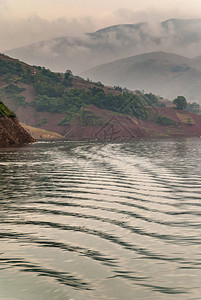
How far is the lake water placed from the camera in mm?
9680

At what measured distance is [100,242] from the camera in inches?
523

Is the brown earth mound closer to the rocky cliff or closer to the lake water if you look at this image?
the rocky cliff

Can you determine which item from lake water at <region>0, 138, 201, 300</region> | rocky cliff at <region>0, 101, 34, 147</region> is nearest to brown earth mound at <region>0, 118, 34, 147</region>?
rocky cliff at <region>0, 101, 34, 147</region>

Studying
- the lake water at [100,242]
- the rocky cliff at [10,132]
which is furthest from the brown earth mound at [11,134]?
the lake water at [100,242]

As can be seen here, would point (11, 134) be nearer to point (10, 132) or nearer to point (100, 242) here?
point (10, 132)

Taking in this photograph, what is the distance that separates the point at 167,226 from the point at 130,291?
607 cm

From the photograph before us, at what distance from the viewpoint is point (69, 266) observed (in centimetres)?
1106

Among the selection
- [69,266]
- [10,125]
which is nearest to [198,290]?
[69,266]

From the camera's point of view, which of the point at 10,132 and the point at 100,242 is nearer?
the point at 100,242

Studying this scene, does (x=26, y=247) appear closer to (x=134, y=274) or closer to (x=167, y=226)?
(x=134, y=274)

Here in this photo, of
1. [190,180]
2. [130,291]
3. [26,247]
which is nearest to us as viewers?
[130,291]

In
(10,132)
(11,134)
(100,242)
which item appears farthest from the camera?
(11,134)

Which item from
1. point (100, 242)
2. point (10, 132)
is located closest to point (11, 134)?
point (10, 132)

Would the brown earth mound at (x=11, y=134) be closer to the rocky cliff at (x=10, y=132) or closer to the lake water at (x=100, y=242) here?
the rocky cliff at (x=10, y=132)
